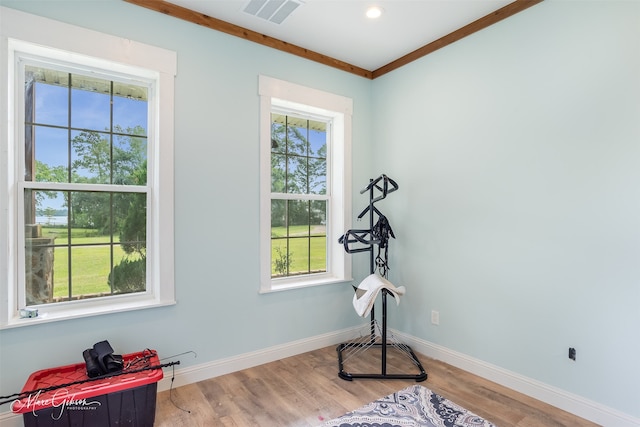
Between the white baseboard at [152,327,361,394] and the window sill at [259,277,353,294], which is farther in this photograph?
the window sill at [259,277,353,294]

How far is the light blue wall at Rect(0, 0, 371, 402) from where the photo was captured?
89.6 inches

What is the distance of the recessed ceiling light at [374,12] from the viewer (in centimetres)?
253

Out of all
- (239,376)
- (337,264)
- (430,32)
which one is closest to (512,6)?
(430,32)

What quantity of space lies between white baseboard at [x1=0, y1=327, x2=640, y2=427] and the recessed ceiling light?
280cm

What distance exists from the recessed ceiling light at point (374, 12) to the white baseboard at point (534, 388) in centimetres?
279

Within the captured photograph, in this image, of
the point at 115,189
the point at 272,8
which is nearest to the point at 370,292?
the point at 115,189

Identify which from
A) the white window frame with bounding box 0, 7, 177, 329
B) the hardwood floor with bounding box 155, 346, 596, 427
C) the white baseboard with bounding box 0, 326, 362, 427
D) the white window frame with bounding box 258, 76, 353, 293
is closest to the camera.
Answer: the white window frame with bounding box 0, 7, 177, 329

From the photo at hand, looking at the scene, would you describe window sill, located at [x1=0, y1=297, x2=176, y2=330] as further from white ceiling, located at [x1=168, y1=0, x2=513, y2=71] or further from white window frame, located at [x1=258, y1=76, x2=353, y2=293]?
white ceiling, located at [x1=168, y1=0, x2=513, y2=71]

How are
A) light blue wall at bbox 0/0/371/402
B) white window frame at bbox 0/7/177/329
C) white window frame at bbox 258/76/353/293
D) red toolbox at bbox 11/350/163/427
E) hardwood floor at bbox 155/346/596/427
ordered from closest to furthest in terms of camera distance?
red toolbox at bbox 11/350/163/427, white window frame at bbox 0/7/177/329, hardwood floor at bbox 155/346/596/427, light blue wall at bbox 0/0/371/402, white window frame at bbox 258/76/353/293

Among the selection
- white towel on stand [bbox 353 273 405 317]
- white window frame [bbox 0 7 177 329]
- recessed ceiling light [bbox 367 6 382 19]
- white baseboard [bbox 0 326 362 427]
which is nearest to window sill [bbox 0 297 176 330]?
white window frame [bbox 0 7 177 329]

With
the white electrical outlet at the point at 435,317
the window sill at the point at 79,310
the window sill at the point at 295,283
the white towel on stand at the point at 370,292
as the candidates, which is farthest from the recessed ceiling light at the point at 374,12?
the window sill at the point at 79,310

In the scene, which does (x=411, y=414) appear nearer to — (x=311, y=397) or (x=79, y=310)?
(x=311, y=397)

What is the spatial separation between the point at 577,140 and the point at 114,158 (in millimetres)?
3141

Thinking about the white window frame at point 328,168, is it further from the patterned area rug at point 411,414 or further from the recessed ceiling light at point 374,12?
the patterned area rug at point 411,414
